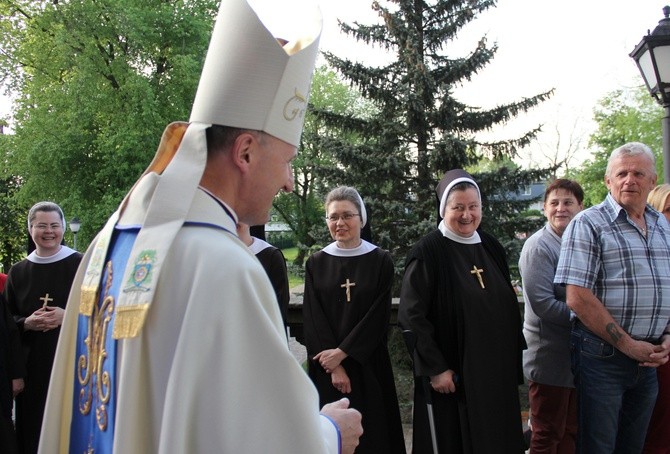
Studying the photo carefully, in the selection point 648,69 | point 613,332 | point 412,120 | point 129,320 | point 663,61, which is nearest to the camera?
point 129,320

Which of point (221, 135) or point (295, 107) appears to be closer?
point (221, 135)

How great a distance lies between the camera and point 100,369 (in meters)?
1.62

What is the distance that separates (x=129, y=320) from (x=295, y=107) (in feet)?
2.63

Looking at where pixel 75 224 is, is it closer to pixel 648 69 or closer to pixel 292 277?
pixel 292 277

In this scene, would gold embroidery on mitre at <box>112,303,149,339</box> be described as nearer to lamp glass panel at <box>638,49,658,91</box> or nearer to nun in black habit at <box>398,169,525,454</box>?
nun in black habit at <box>398,169,525,454</box>

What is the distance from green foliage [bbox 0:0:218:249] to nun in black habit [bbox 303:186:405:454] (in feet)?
60.7

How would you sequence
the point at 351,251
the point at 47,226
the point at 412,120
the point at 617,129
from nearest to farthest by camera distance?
the point at 351,251, the point at 47,226, the point at 412,120, the point at 617,129

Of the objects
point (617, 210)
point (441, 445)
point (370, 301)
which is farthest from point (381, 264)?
point (617, 210)

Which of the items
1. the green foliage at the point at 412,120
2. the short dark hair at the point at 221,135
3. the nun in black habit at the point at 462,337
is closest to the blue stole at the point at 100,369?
the short dark hair at the point at 221,135

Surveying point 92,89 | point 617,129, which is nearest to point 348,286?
point 92,89

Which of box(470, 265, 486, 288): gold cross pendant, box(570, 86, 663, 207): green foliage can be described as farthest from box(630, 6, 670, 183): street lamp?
box(570, 86, 663, 207): green foliage

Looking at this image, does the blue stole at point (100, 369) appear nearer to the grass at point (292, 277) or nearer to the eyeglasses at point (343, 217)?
the eyeglasses at point (343, 217)

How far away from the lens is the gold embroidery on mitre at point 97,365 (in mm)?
1601

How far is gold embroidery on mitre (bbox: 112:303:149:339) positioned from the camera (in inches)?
56.7
